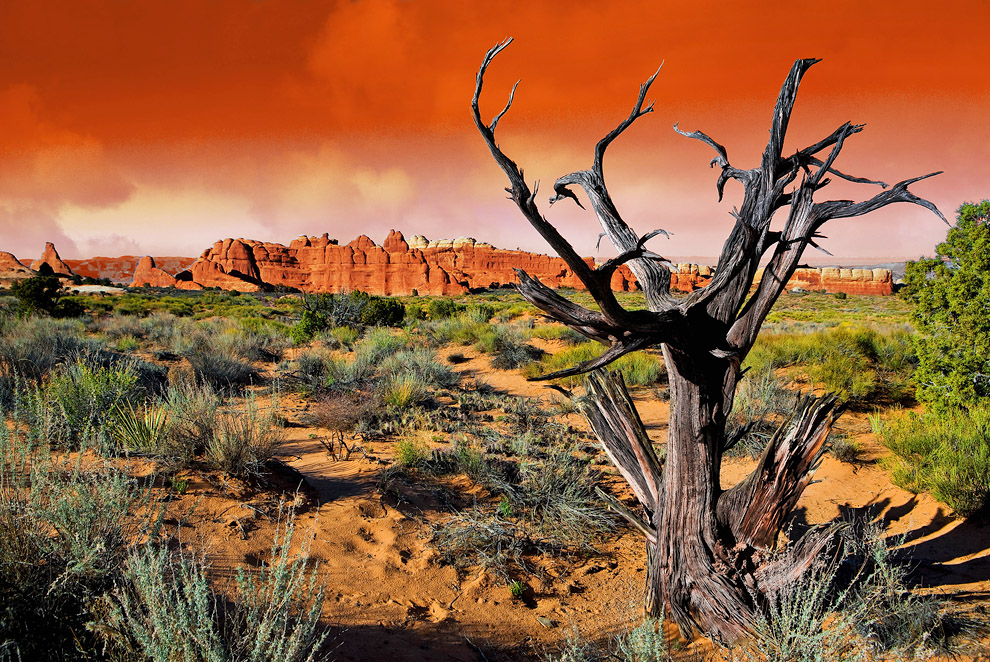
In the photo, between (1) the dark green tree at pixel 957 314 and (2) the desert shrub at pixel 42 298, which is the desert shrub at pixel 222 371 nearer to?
(1) the dark green tree at pixel 957 314

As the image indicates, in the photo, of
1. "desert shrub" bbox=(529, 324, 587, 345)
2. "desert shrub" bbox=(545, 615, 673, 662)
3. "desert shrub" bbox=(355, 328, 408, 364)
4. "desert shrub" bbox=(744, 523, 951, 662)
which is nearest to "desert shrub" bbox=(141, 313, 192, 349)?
"desert shrub" bbox=(355, 328, 408, 364)

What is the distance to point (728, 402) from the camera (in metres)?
2.89

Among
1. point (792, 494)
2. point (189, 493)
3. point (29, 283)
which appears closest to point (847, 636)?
point (792, 494)

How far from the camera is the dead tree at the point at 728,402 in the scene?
8.52 feet

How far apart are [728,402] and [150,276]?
13141cm

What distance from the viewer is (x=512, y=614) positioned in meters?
3.30

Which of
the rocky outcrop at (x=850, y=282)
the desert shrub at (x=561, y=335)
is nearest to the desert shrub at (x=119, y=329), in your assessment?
the desert shrub at (x=561, y=335)

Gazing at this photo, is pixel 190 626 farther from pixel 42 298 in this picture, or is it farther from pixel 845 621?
pixel 42 298

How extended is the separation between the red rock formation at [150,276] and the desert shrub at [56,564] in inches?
4668

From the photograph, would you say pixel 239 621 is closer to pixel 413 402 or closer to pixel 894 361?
pixel 413 402

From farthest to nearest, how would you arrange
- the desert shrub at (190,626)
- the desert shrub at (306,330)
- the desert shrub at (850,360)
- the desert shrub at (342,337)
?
the desert shrub at (306,330) < the desert shrub at (342,337) < the desert shrub at (850,360) < the desert shrub at (190,626)

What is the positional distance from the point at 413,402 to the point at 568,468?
3.07m

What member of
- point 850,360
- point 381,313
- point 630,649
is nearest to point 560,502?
point 630,649

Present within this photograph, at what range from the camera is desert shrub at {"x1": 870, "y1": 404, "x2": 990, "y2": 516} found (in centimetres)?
442
